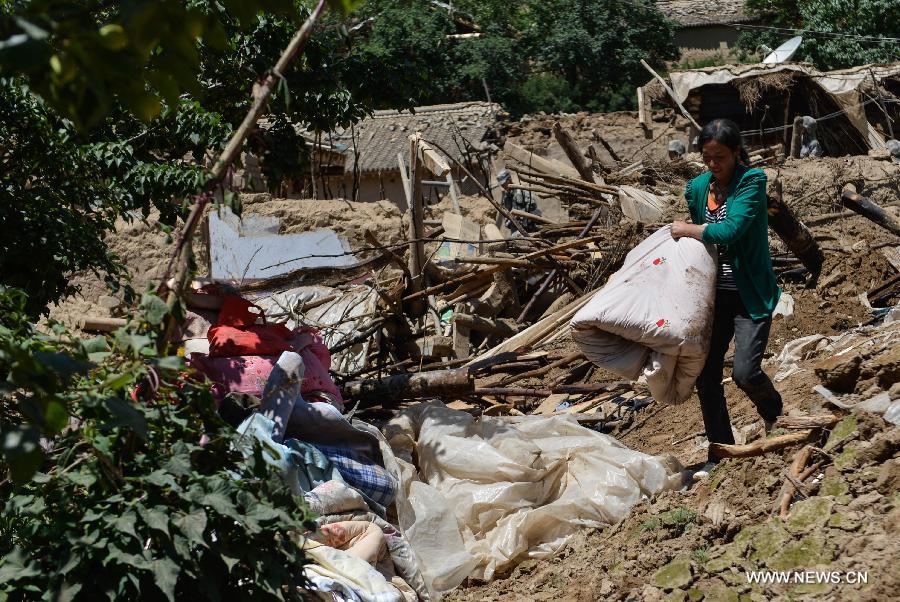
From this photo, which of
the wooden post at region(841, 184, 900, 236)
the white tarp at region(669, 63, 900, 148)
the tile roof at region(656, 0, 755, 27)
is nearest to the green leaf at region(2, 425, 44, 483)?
the wooden post at region(841, 184, 900, 236)

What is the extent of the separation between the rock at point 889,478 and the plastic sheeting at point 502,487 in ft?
4.02

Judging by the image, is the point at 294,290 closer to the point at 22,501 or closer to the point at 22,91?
the point at 22,91

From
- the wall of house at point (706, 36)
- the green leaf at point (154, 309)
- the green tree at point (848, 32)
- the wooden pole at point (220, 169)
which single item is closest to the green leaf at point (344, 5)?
the wooden pole at point (220, 169)

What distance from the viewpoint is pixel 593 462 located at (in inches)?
185

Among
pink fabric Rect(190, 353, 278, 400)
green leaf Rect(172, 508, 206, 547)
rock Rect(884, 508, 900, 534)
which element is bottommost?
rock Rect(884, 508, 900, 534)

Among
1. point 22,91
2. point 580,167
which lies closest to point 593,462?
point 22,91

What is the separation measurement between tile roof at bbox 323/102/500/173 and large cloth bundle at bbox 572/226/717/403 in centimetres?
1601

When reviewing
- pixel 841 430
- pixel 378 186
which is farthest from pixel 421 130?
pixel 841 430

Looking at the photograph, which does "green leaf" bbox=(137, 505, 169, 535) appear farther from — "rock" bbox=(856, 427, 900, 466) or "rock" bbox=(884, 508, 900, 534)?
"rock" bbox=(856, 427, 900, 466)

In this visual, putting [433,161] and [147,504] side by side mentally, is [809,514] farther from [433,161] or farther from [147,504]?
[433,161]

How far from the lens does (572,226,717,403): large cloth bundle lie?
4.31m

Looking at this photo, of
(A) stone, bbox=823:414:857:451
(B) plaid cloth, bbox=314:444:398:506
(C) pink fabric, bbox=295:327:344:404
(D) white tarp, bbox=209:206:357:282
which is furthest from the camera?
(D) white tarp, bbox=209:206:357:282

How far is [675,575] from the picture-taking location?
3531 millimetres

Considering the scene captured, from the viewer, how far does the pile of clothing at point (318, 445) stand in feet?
12.2
